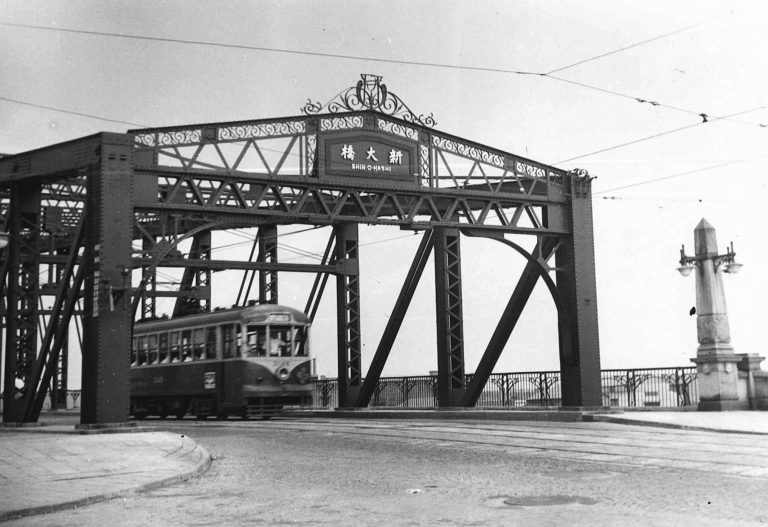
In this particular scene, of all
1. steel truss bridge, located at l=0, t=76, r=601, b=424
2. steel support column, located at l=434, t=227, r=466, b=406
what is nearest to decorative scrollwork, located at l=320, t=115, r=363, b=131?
steel truss bridge, located at l=0, t=76, r=601, b=424

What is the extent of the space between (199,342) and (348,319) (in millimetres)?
5425

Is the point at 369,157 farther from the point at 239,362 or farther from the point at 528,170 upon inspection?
the point at 239,362

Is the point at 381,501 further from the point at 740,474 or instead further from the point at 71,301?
the point at 71,301

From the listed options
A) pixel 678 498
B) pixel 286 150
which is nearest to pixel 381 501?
pixel 678 498

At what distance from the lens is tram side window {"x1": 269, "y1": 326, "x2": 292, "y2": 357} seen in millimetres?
27312

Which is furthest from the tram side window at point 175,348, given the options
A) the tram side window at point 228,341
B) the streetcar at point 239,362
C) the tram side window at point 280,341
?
the tram side window at point 280,341

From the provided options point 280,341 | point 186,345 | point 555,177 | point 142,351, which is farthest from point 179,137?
point 142,351

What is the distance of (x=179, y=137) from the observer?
21.7 metres

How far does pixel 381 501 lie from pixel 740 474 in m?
4.07

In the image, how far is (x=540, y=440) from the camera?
1555 cm

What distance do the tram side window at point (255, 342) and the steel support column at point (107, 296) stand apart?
23.2 ft

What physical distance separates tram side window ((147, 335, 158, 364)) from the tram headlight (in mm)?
5515

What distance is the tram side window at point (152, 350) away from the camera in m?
30.8

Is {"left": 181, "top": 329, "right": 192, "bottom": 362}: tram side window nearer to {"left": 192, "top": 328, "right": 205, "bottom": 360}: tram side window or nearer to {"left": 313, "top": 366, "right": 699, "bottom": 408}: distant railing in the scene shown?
{"left": 192, "top": 328, "right": 205, "bottom": 360}: tram side window
